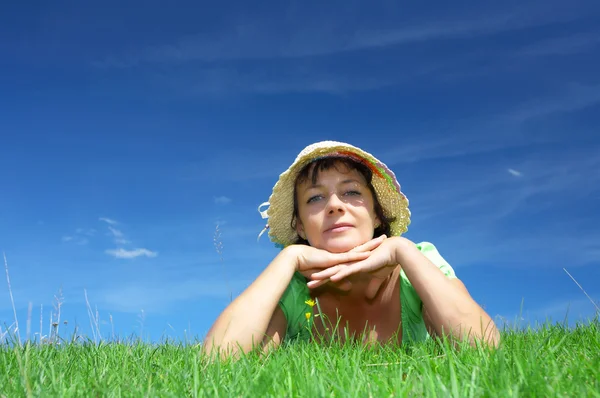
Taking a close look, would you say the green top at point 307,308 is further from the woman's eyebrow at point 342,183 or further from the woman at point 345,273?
the woman's eyebrow at point 342,183

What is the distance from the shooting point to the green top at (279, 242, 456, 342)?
512cm

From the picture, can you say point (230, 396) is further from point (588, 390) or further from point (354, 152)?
point (354, 152)

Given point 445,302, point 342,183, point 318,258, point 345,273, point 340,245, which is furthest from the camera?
point 342,183

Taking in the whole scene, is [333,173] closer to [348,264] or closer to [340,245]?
[340,245]

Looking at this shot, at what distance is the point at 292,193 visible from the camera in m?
5.79

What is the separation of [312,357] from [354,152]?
8.23 feet

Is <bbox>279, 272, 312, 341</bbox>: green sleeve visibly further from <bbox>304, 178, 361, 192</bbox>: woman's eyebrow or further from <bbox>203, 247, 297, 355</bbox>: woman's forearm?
<bbox>304, 178, 361, 192</bbox>: woman's eyebrow

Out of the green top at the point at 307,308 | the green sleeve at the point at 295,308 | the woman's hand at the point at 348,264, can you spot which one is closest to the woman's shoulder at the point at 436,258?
the green top at the point at 307,308

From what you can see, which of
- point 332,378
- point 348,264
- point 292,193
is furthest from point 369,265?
point 332,378

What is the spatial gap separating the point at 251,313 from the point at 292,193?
1.69 metres

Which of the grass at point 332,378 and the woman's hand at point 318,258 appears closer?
the grass at point 332,378

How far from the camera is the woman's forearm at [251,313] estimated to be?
429 cm

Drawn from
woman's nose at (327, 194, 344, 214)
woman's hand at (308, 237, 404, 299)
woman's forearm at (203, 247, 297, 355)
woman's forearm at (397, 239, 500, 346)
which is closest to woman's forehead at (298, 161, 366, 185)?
woman's nose at (327, 194, 344, 214)

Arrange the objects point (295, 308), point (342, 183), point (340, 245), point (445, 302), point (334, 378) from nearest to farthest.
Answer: point (334, 378) < point (445, 302) < point (340, 245) < point (295, 308) < point (342, 183)
